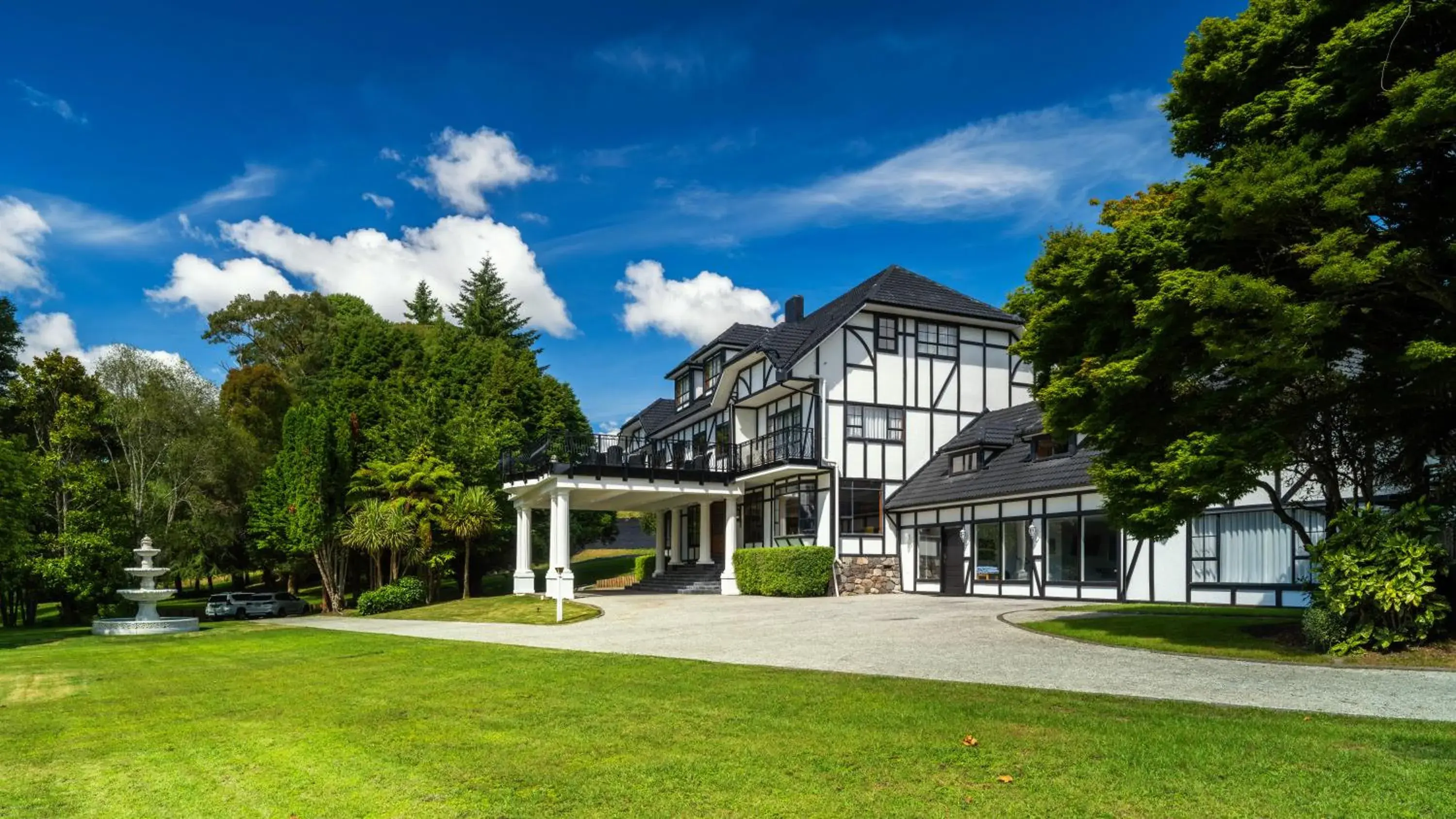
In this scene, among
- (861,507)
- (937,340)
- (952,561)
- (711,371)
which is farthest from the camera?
(711,371)

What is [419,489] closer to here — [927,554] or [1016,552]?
[927,554]

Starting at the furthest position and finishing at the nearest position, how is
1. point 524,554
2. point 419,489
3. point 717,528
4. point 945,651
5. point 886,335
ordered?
point 717,528
point 419,489
point 524,554
point 886,335
point 945,651

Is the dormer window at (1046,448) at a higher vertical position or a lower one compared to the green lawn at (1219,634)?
higher

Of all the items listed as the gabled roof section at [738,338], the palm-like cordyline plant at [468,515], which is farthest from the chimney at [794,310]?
the palm-like cordyline plant at [468,515]

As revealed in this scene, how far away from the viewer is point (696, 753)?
6797 mm

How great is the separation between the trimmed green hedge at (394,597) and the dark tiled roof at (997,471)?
15347mm

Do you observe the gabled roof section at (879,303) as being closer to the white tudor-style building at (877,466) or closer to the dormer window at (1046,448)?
the white tudor-style building at (877,466)

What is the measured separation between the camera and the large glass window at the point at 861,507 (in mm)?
30766

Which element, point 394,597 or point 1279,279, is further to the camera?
point 394,597

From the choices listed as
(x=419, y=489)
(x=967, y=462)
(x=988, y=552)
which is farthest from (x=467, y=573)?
(x=988, y=552)

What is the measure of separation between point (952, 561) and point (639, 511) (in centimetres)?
1605

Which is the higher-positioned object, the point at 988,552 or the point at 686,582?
the point at 988,552

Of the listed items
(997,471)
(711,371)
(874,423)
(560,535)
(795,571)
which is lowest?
(795,571)

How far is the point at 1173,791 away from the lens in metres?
5.59
